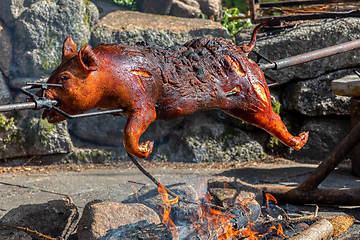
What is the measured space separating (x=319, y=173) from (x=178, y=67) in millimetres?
1925

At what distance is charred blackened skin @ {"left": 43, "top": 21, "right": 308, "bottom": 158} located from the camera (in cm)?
208

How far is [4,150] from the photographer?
17.2ft

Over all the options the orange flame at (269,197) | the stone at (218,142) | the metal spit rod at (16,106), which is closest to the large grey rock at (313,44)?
the stone at (218,142)

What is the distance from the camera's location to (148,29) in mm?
5621

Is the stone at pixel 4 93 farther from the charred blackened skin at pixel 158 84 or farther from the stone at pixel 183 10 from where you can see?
the charred blackened skin at pixel 158 84

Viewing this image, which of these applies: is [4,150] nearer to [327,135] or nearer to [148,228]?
[148,228]

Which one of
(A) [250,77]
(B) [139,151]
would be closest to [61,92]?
(B) [139,151]

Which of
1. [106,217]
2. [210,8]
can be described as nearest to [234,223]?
[106,217]

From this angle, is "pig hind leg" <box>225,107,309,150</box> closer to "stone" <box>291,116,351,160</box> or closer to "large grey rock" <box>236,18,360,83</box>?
"large grey rock" <box>236,18,360,83</box>

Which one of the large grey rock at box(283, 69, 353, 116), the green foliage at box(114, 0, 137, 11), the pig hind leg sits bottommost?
the large grey rock at box(283, 69, 353, 116)

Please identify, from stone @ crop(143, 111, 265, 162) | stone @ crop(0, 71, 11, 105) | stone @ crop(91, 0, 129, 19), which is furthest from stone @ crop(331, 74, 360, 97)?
stone @ crop(0, 71, 11, 105)

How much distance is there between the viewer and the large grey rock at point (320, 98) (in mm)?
5645

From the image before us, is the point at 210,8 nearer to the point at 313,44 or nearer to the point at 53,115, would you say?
the point at 313,44

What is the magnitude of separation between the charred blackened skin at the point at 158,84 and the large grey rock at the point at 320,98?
2815 millimetres
